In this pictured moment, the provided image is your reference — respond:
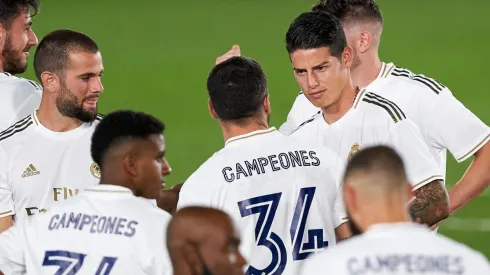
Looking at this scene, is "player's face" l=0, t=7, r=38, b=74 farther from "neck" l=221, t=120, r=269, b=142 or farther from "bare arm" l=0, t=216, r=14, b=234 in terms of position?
"neck" l=221, t=120, r=269, b=142

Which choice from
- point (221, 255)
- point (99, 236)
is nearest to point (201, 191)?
point (99, 236)

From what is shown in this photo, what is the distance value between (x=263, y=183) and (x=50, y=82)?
5.90 ft

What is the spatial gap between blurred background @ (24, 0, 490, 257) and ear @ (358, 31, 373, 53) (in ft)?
18.8

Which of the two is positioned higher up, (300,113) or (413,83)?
(413,83)

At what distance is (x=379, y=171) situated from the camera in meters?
5.01

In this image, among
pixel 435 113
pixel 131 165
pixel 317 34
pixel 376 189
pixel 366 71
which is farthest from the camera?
pixel 366 71

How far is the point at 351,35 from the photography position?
8.06m

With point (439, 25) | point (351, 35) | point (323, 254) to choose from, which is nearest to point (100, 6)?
point (439, 25)

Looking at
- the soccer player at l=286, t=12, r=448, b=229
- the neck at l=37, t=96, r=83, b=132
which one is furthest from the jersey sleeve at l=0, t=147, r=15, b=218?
the soccer player at l=286, t=12, r=448, b=229

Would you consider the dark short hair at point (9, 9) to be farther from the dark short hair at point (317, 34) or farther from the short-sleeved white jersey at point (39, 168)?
the dark short hair at point (317, 34)

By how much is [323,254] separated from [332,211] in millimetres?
1614

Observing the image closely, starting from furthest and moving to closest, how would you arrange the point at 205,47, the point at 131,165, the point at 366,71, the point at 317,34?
the point at 205,47, the point at 366,71, the point at 317,34, the point at 131,165

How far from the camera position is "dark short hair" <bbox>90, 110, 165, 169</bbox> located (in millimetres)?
5934

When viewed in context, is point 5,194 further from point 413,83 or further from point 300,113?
point 413,83
